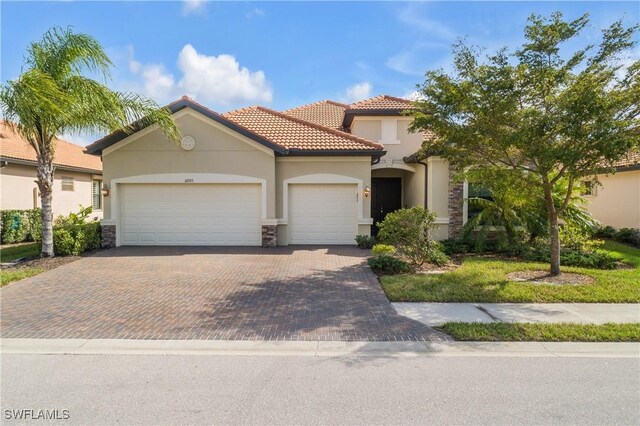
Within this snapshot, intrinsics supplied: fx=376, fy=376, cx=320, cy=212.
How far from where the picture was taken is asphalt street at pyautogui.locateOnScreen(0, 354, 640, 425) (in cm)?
348

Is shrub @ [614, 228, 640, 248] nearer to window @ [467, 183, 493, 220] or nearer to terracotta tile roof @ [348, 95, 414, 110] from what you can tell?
window @ [467, 183, 493, 220]

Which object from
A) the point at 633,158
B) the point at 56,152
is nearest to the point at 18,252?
the point at 56,152

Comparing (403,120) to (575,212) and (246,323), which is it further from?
(246,323)

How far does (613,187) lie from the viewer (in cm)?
1645

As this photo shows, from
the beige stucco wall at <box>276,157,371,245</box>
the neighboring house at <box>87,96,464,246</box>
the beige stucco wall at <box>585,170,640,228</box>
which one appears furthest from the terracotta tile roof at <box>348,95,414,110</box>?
the beige stucco wall at <box>585,170,640,228</box>

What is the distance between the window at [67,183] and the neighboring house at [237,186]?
7.04 meters

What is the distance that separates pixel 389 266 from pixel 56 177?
674 inches

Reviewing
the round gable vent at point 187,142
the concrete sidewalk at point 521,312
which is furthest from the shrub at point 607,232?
the round gable vent at point 187,142

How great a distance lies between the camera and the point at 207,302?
707cm

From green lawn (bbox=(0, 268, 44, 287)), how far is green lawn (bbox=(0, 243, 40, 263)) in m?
1.64

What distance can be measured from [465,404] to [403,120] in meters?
13.9

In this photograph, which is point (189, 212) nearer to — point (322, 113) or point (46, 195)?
point (46, 195)

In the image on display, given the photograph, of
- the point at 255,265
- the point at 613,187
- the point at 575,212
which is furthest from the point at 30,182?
the point at 613,187

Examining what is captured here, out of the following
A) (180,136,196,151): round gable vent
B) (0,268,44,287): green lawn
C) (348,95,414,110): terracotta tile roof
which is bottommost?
(0,268,44,287): green lawn
